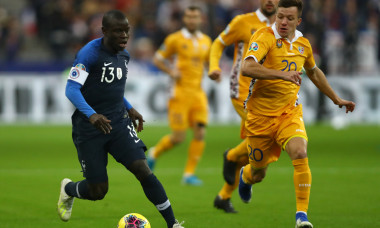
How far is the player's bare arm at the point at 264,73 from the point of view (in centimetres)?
689

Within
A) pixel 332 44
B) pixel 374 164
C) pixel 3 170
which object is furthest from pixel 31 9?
pixel 374 164

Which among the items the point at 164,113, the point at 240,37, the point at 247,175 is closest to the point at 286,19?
the point at 240,37

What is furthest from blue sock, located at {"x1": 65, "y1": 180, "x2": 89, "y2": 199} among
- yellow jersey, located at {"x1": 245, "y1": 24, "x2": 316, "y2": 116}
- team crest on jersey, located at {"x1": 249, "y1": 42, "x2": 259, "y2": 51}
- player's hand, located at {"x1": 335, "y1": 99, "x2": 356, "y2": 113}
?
player's hand, located at {"x1": 335, "y1": 99, "x2": 356, "y2": 113}

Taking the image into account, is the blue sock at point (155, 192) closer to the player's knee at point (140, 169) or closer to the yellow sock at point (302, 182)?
the player's knee at point (140, 169)

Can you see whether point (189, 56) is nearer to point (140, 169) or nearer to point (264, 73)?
A: point (264, 73)

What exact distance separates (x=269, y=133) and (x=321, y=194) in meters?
3.04

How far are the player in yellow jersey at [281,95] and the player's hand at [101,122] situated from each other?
4.80ft

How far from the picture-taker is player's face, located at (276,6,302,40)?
7254 mm

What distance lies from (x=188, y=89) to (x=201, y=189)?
6.99 ft

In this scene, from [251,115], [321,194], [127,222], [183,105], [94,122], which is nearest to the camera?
[94,122]

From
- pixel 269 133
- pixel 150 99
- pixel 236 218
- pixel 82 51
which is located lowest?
pixel 150 99

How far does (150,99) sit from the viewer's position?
2270cm

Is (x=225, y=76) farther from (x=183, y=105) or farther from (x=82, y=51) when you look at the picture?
(x=82, y=51)

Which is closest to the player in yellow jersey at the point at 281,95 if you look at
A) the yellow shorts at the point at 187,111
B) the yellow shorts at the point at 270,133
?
the yellow shorts at the point at 270,133
